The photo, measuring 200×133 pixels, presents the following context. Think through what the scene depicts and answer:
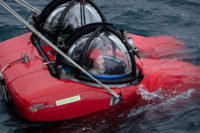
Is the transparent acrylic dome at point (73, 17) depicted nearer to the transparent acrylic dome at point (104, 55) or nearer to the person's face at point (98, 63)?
the transparent acrylic dome at point (104, 55)

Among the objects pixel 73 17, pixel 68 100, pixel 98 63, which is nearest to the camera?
pixel 68 100

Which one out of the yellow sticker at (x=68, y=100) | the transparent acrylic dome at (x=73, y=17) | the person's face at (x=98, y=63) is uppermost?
the transparent acrylic dome at (x=73, y=17)

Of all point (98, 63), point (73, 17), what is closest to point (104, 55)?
point (98, 63)

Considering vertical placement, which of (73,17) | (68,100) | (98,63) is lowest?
(68,100)

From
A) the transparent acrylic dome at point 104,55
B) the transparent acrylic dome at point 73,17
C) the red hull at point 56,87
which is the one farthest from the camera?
the transparent acrylic dome at point 73,17

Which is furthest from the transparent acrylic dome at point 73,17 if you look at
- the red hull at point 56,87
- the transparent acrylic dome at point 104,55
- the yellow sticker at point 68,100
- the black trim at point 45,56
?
the yellow sticker at point 68,100

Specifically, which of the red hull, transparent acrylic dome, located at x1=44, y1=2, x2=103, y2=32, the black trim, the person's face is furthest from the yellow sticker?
transparent acrylic dome, located at x1=44, y1=2, x2=103, y2=32

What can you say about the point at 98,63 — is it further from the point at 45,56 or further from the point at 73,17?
the point at 73,17

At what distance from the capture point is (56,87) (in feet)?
14.5

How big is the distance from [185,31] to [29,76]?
20.2ft

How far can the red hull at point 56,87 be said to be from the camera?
4.32 metres

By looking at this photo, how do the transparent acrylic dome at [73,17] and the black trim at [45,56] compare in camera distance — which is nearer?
the black trim at [45,56]

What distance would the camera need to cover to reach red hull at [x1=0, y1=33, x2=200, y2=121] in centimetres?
432

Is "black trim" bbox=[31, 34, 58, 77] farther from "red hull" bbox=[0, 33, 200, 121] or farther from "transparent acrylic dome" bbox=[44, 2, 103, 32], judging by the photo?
"transparent acrylic dome" bbox=[44, 2, 103, 32]
